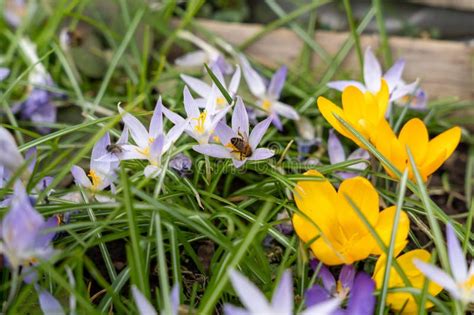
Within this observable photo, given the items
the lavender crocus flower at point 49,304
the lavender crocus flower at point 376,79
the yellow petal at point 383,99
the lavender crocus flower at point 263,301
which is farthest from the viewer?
the lavender crocus flower at point 376,79

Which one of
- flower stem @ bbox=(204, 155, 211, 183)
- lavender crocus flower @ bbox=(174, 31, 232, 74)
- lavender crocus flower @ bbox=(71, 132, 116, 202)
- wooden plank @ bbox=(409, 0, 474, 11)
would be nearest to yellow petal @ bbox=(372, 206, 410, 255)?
flower stem @ bbox=(204, 155, 211, 183)

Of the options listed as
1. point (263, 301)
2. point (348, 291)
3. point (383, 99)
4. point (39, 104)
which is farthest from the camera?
point (39, 104)

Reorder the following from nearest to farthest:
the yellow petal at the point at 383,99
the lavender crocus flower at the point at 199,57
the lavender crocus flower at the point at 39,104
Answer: the yellow petal at the point at 383,99
the lavender crocus flower at the point at 39,104
the lavender crocus flower at the point at 199,57

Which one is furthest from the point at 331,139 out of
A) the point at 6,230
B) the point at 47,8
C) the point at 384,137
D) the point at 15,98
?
the point at 47,8

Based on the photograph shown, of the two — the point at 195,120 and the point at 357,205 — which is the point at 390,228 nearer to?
the point at 357,205

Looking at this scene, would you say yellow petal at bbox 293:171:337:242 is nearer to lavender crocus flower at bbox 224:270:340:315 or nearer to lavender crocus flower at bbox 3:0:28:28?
lavender crocus flower at bbox 224:270:340:315

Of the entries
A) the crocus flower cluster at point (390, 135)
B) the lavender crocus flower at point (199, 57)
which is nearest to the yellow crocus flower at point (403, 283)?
the crocus flower cluster at point (390, 135)

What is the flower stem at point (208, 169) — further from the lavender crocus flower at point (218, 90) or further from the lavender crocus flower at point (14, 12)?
the lavender crocus flower at point (14, 12)

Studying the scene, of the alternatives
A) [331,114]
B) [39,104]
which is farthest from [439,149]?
[39,104]
